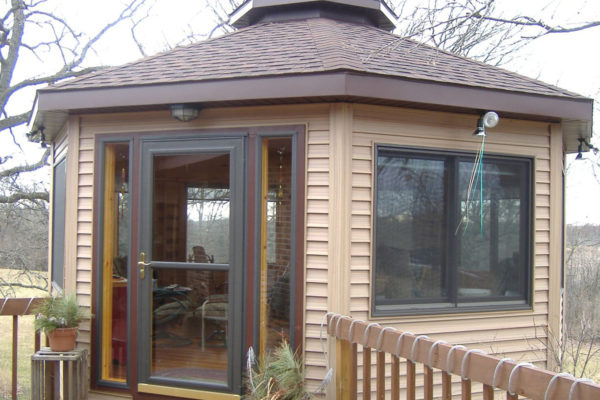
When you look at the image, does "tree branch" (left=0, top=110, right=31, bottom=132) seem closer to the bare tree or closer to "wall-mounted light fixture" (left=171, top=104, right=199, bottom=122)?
the bare tree

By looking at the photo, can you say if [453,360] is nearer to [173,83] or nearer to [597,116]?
[173,83]

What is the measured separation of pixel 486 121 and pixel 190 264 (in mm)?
2414

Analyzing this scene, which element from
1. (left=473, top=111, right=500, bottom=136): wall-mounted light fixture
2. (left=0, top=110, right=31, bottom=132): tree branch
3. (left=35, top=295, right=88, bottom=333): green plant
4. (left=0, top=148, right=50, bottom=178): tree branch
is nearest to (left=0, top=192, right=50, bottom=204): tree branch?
(left=0, top=148, right=50, bottom=178): tree branch

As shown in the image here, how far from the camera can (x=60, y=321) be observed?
13.8 ft

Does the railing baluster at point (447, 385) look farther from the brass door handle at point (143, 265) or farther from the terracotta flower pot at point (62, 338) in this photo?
the terracotta flower pot at point (62, 338)

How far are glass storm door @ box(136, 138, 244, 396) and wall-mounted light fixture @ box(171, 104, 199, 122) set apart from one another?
0.62ft

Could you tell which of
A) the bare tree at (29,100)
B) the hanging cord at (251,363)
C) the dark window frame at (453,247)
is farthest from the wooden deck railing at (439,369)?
the bare tree at (29,100)

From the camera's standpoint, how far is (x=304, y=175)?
159 inches

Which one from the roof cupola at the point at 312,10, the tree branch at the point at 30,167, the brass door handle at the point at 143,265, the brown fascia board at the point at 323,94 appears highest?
the roof cupola at the point at 312,10

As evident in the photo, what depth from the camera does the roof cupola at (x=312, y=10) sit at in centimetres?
601

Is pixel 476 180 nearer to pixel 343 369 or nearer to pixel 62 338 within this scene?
pixel 343 369

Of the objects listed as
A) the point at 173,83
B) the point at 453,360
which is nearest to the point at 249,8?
the point at 173,83

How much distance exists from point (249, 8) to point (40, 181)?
28.0ft

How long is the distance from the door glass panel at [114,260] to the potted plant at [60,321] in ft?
0.92
